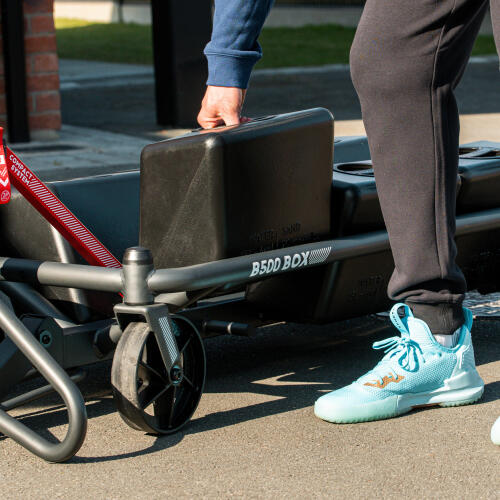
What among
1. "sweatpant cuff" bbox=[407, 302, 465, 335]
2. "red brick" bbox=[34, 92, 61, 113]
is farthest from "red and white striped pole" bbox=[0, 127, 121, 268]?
"red brick" bbox=[34, 92, 61, 113]

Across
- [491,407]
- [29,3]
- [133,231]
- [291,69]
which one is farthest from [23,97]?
[291,69]

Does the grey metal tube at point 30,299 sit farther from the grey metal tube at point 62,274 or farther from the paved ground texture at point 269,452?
the paved ground texture at point 269,452

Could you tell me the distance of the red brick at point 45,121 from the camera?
7.34m

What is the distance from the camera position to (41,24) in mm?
7133

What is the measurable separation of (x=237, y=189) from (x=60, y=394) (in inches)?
23.7

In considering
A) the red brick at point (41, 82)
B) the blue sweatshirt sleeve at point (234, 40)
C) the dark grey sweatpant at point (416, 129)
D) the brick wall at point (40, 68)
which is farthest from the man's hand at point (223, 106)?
the red brick at point (41, 82)

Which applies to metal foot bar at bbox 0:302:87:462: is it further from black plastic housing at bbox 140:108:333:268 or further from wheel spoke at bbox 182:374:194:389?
black plastic housing at bbox 140:108:333:268

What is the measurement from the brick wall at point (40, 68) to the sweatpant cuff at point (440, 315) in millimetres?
5275

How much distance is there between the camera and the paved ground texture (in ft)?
6.36

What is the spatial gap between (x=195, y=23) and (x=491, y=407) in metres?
5.87

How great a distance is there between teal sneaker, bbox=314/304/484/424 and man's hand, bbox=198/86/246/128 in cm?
61

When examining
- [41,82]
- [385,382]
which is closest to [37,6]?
[41,82]

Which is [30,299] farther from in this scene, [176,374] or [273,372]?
[273,372]

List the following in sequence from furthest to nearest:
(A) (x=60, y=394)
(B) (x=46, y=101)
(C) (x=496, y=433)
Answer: (B) (x=46, y=101), (C) (x=496, y=433), (A) (x=60, y=394)
